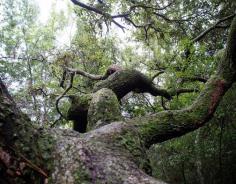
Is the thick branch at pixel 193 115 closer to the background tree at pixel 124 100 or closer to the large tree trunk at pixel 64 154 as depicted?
the background tree at pixel 124 100

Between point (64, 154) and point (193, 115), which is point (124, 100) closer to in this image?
point (193, 115)

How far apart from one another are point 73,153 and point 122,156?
0.47 m

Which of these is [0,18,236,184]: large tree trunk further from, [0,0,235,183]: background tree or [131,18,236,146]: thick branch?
[131,18,236,146]: thick branch

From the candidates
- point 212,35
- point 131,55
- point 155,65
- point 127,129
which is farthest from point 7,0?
point 127,129

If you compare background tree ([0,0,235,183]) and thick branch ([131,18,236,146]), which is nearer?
background tree ([0,0,235,183])

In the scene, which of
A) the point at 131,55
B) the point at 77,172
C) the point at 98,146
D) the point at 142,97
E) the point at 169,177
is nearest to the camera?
the point at 77,172

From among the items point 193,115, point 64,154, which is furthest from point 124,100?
point 64,154

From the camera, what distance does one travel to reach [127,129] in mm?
2947

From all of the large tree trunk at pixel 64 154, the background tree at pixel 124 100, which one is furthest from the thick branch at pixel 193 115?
the large tree trunk at pixel 64 154

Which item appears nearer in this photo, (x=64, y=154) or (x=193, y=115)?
(x=64, y=154)

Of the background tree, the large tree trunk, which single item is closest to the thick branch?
the background tree

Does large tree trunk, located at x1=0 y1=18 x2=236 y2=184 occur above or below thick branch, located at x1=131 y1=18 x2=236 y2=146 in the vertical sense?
below

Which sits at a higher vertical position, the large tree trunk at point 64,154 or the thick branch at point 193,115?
the thick branch at point 193,115

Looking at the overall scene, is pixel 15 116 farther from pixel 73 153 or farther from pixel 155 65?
A: pixel 155 65
